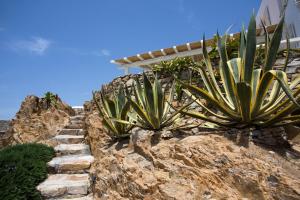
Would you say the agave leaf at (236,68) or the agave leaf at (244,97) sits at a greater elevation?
the agave leaf at (236,68)

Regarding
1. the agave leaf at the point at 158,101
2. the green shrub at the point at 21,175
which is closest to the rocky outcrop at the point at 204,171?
the agave leaf at the point at 158,101

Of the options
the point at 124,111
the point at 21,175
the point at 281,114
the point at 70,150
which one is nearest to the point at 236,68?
the point at 281,114

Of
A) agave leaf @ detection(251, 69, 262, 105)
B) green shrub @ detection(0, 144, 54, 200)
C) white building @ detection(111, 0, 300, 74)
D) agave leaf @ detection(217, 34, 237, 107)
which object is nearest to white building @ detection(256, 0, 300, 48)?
white building @ detection(111, 0, 300, 74)

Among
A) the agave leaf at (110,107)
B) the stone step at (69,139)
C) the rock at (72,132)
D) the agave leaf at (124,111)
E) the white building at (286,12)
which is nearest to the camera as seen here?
the agave leaf at (124,111)

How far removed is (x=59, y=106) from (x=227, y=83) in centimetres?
719

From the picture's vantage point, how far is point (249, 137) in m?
2.05

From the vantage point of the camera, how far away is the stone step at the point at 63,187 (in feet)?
11.1

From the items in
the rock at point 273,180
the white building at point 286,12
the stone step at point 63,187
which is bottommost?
the stone step at point 63,187

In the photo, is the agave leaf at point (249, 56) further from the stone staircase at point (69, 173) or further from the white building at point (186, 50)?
the white building at point (186, 50)

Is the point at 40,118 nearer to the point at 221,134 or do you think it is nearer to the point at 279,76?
the point at 221,134

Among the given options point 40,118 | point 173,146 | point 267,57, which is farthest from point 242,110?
point 40,118

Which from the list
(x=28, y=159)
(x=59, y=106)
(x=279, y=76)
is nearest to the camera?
(x=279, y=76)

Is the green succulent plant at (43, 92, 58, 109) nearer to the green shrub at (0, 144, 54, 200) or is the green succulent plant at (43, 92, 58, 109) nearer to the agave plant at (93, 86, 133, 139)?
the green shrub at (0, 144, 54, 200)

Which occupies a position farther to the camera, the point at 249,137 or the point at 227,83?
the point at 227,83
